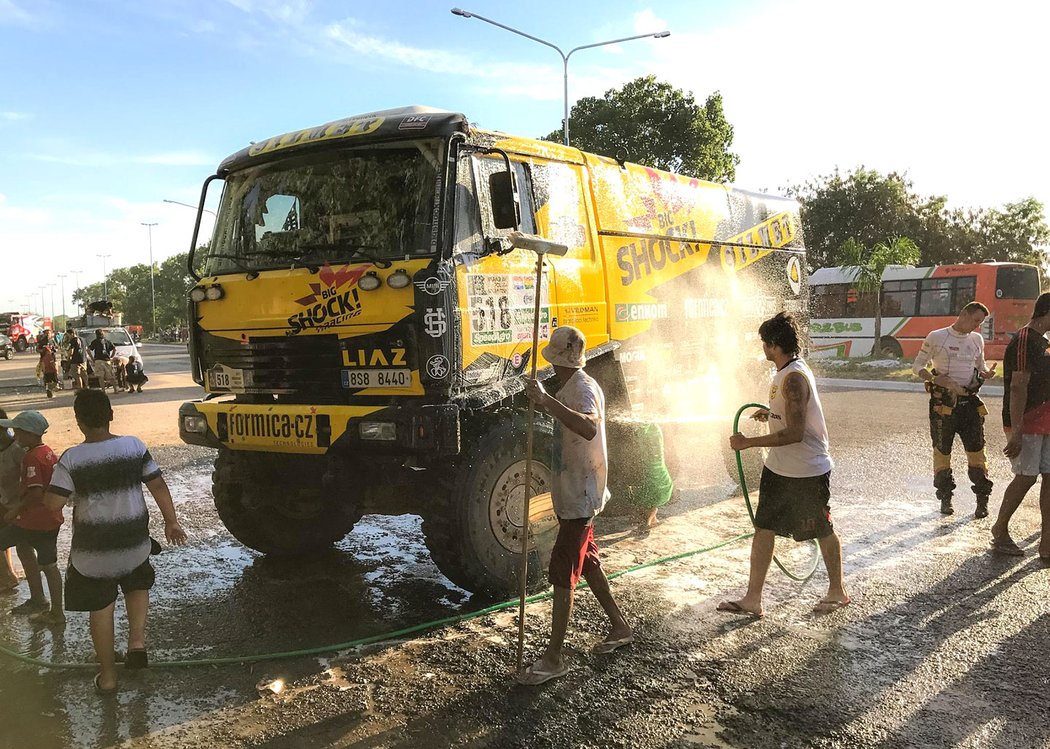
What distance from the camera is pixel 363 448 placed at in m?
4.56

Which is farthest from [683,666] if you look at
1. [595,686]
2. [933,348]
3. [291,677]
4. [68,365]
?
[68,365]

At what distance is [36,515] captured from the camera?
4637 millimetres

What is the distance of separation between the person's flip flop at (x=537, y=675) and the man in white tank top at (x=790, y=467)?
1.31 metres

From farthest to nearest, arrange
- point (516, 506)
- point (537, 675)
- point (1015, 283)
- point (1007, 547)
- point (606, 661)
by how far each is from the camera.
→ point (1015, 283), point (1007, 547), point (516, 506), point (606, 661), point (537, 675)

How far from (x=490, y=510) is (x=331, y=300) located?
1603 millimetres

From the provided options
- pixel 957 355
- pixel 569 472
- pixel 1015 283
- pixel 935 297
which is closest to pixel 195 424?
pixel 569 472

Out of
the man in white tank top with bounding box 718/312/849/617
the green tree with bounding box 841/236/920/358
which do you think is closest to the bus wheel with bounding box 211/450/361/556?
the man in white tank top with bounding box 718/312/849/617

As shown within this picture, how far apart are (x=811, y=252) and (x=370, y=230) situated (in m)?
39.6

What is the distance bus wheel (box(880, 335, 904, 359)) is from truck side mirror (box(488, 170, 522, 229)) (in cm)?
2428

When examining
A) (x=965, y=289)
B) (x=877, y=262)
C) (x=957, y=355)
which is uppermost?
(x=877, y=262)

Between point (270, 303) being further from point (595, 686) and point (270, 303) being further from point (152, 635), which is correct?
point (595, 686)

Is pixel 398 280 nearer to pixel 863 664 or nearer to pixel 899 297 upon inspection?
pixel 863 664

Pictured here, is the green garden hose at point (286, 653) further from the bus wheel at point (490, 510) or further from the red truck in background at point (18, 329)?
the red truck in background at point (18, 329)

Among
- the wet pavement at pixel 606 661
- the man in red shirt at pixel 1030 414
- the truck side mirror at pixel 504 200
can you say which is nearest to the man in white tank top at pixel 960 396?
the wet pavement at pixel 606 661
